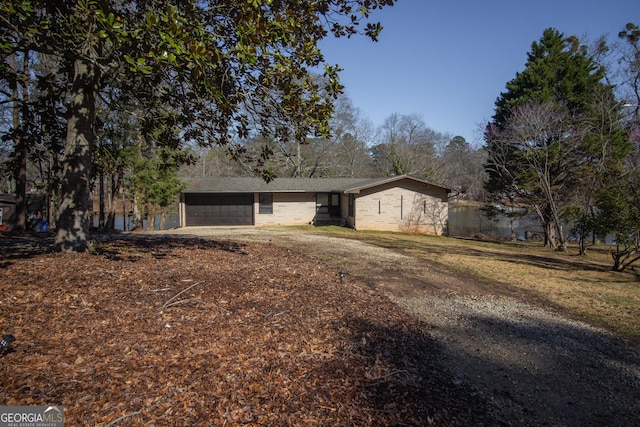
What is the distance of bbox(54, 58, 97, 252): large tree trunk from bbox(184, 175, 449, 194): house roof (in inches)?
635

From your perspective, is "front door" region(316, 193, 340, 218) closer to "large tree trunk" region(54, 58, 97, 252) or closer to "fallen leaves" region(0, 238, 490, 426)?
"large tree trunk" region(54, 58, 97, 252)

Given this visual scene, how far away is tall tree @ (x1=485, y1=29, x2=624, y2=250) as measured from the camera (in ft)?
63.1

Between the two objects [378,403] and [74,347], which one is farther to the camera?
[74,347]

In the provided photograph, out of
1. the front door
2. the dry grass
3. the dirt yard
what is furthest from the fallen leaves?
the front door

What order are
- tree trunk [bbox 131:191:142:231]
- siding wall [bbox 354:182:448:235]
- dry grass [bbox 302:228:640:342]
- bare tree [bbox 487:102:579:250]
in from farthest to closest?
siding wall [bbox 354:182:448:235], tree trunk [bbox 131:191:142:231], bare tree [bbox 487:102:579:250], dry grass [bbox 302:228:640:342]

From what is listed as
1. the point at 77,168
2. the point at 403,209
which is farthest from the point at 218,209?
the point at 77,168

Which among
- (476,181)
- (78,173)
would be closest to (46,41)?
(78,173)

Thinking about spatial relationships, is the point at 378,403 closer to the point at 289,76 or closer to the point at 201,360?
the point at 201,360

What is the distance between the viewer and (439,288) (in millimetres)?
7480

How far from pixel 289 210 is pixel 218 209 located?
4.66m

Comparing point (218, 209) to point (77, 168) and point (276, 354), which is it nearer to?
point (77, 168)

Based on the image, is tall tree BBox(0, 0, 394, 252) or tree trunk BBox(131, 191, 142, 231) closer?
tall tree BBox(0, 0, 394, 252)

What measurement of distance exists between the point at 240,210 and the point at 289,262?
55.8 feet

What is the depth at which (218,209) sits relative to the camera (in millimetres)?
24125
